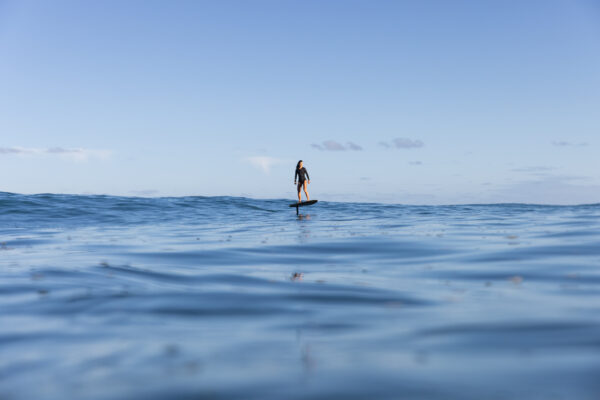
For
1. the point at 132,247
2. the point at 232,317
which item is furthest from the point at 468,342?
the point at 132,247

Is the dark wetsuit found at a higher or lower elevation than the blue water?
higher

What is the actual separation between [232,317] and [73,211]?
26.9 metres

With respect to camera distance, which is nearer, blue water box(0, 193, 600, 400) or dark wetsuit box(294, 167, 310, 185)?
blue water box(0, 193, 600, 400)

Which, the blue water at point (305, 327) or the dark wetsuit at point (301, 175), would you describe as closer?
the blue water at point (305, 327)

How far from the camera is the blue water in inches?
116

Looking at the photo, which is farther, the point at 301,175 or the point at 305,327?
the point at 301,175

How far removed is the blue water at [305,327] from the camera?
2939mm

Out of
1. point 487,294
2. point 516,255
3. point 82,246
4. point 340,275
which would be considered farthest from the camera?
point 82,246

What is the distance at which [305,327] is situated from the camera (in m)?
4.31

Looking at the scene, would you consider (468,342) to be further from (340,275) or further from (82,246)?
(82,246)

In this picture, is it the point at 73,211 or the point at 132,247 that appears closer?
the point at 132,247

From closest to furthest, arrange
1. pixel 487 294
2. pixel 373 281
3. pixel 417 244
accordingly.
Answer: pixel 487 294, pixel 373 281, pixel 417 244

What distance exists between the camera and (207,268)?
315 inches

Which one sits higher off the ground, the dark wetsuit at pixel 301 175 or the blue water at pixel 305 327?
the dark wetsuit at pixel 301 175
